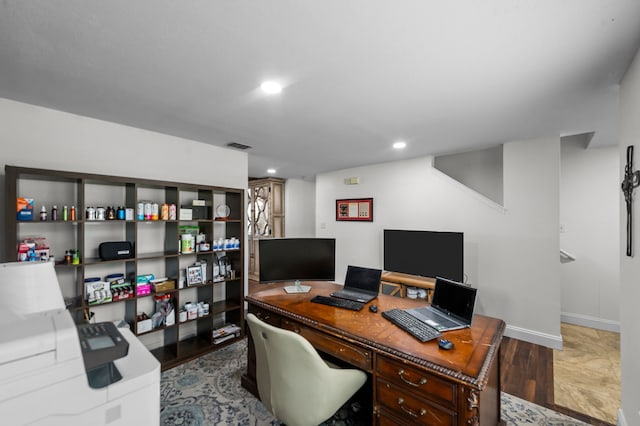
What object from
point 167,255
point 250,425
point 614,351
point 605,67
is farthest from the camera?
point 614,351

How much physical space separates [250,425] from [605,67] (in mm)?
3252

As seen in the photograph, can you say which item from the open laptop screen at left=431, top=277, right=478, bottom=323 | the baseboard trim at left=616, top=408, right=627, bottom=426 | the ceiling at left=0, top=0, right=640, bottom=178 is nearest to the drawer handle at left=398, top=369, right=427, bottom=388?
the open laptop screen at left=431, top=277, right=478, bottom=323

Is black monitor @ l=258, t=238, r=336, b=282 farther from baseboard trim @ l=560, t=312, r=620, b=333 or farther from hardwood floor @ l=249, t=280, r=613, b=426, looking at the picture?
baseboard trim @ l=560, t=312, r=620, b=333

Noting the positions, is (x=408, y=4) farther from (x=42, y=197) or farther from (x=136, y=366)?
(x=42, y=197)

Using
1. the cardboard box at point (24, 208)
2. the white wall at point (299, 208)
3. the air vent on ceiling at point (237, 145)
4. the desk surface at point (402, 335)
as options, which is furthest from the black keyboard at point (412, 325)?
the white wall at point (299, 208)

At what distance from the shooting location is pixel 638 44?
1408mm

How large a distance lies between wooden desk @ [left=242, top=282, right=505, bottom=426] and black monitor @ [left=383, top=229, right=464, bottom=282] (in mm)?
1619

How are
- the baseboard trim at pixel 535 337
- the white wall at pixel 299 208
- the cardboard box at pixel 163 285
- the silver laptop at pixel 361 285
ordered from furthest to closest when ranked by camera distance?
the white wall at pixel 299 208 → the baseboard trim at pixel 535 337 → the cardboard box at pixel 163 285 → the silver laptop at pixel 361 285

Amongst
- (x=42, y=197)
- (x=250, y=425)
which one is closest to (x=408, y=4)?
(x=250, y=425)

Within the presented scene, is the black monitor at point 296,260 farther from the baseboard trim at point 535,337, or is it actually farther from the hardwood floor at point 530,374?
the baseboard trim at point 535,337

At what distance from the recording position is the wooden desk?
1249 millimetres

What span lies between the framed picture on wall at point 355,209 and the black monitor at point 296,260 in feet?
7.24

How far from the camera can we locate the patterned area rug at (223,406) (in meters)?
1.96

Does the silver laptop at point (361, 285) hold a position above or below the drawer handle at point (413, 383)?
above
